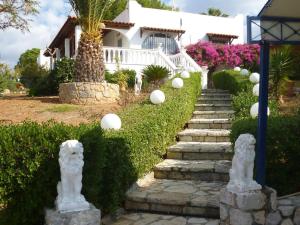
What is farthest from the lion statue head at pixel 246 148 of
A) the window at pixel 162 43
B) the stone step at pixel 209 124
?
the window at pixel 162 43

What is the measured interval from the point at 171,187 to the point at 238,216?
6.24 feet

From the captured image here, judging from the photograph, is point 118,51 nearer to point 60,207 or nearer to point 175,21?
point 175,21

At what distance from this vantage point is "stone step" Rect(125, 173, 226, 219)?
221 inches

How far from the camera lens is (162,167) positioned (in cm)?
713

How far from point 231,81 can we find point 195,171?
7572mm

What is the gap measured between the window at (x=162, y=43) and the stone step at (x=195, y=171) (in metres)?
17.6

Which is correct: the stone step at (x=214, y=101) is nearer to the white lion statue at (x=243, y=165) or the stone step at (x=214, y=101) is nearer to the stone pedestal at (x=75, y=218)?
the white lion statue at (x=243, y=165)

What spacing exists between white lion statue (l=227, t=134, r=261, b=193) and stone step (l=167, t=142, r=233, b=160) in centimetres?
269

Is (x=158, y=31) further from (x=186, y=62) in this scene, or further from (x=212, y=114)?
(x=212, y=114)

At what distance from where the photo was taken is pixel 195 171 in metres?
6.90

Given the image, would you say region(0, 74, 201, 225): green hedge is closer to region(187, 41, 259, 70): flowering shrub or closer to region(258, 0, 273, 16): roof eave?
region(258, 0, 273, 16): roof eave

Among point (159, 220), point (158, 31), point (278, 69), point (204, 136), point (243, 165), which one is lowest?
point (159, 220)

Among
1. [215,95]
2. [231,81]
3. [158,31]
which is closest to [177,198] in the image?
[215,95]

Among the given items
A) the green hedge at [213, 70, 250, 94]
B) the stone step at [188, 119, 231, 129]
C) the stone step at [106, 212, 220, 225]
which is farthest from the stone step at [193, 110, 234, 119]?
the stone step at [106, 212, 220, 225]
